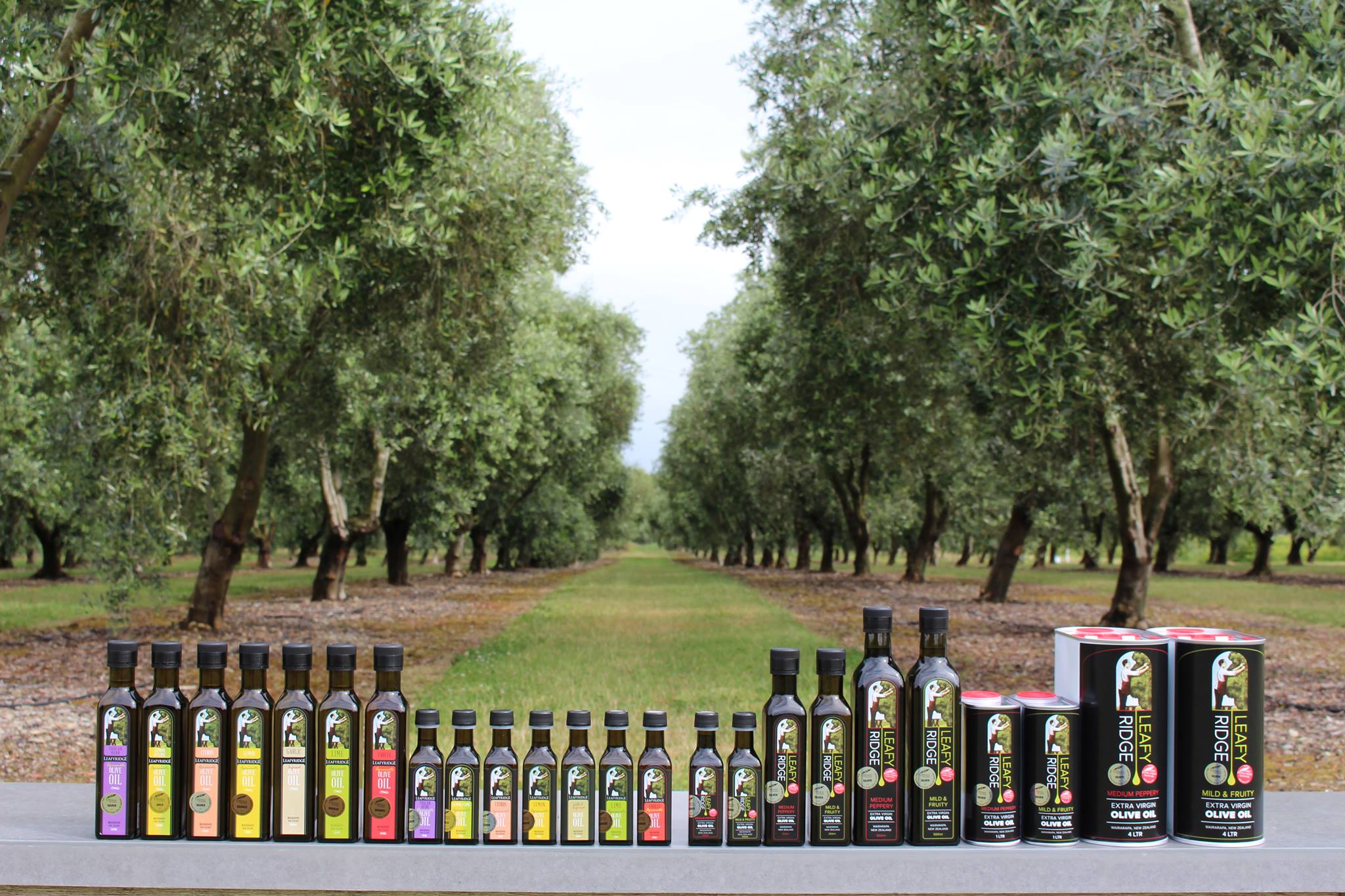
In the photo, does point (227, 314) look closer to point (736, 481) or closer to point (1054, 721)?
point (1054, 721)

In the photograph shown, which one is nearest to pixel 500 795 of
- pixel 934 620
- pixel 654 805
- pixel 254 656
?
pixel 654 805

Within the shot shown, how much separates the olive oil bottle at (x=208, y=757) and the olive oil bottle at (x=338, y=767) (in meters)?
0.34

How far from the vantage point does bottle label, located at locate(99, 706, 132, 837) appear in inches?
156

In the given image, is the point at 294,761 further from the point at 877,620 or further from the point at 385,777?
the point at 877,620

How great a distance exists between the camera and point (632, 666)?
1490 centimetres

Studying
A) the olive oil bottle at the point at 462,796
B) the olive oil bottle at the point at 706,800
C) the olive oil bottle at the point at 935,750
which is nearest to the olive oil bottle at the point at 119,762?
the olive oil bottle at the point at 462,796

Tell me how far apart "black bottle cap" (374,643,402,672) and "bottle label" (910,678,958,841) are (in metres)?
1.82

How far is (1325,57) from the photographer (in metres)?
8.76

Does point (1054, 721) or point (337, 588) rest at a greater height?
point (1054, 721)

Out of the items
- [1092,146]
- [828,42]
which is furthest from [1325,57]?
[828,42]

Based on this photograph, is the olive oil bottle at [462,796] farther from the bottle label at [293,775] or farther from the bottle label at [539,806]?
the bottle label at [293,775]

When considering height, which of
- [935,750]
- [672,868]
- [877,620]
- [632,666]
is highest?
[877,620]

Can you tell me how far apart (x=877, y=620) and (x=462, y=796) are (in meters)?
1.58

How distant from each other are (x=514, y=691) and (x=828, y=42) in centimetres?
868
